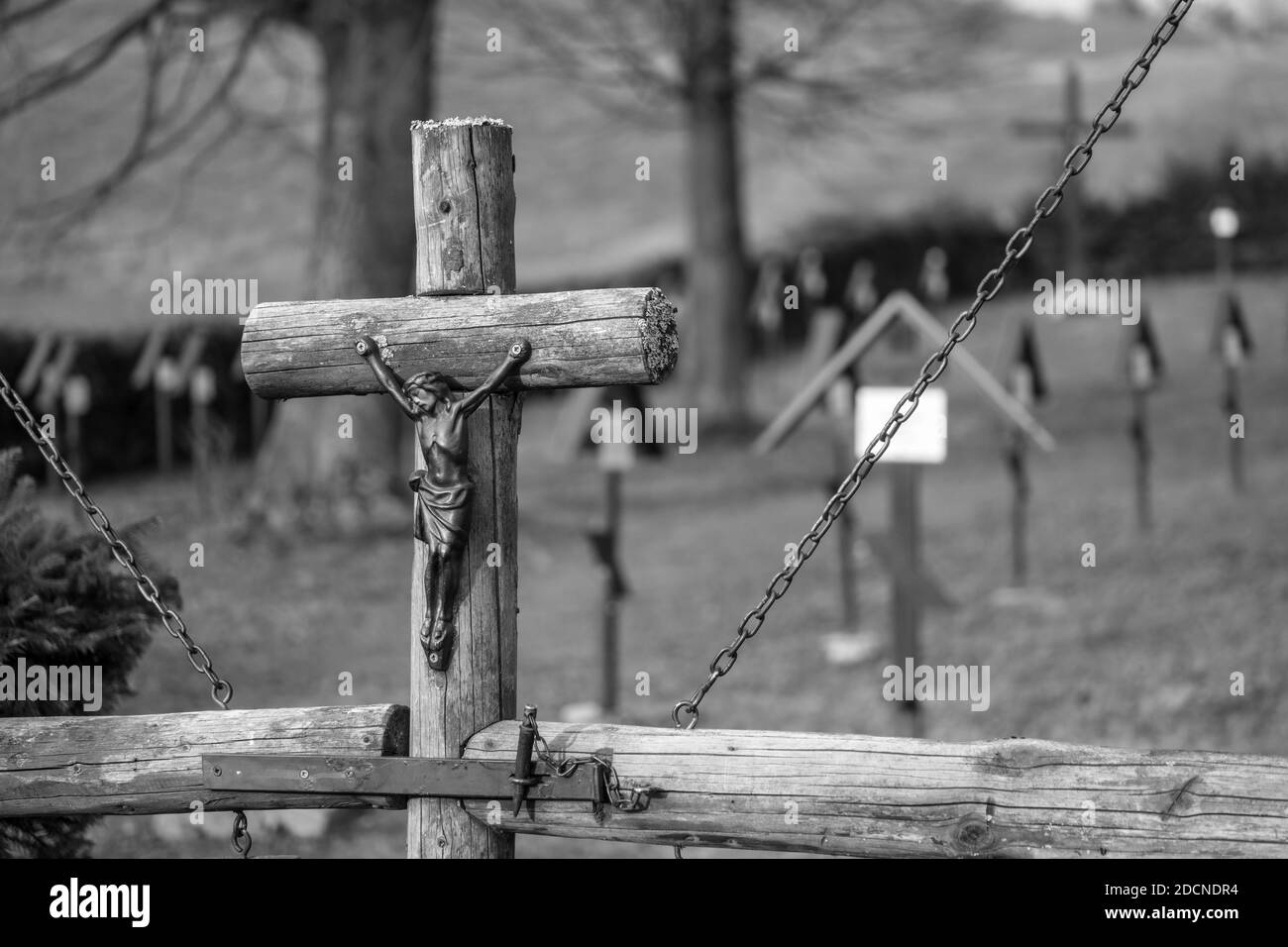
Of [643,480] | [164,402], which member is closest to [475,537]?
[643,480]

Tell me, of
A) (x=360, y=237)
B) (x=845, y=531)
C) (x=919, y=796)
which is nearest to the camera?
(x=919, y=796)

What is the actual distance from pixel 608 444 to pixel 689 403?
33.5 ft

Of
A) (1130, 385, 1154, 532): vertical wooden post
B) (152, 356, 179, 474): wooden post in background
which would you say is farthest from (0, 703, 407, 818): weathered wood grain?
(152, 356, 179, 474): wooden post in background

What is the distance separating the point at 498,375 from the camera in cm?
358

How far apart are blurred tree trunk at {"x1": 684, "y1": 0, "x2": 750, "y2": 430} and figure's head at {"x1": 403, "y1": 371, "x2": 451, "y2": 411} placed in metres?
15.0

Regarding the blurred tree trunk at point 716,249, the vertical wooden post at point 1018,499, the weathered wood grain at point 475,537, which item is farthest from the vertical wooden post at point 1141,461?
the weathered wood grain at point 475,537

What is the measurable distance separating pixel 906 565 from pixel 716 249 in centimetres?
1223

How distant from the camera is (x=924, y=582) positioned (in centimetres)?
818

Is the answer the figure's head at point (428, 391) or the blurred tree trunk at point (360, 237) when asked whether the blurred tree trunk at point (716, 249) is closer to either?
the blurred tree trunk at point (360, 237)

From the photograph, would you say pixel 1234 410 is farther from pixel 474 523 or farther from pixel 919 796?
pixel 474 523

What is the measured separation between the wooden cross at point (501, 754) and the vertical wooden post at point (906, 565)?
4.06 m

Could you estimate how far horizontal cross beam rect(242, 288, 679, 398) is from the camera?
3566mm
